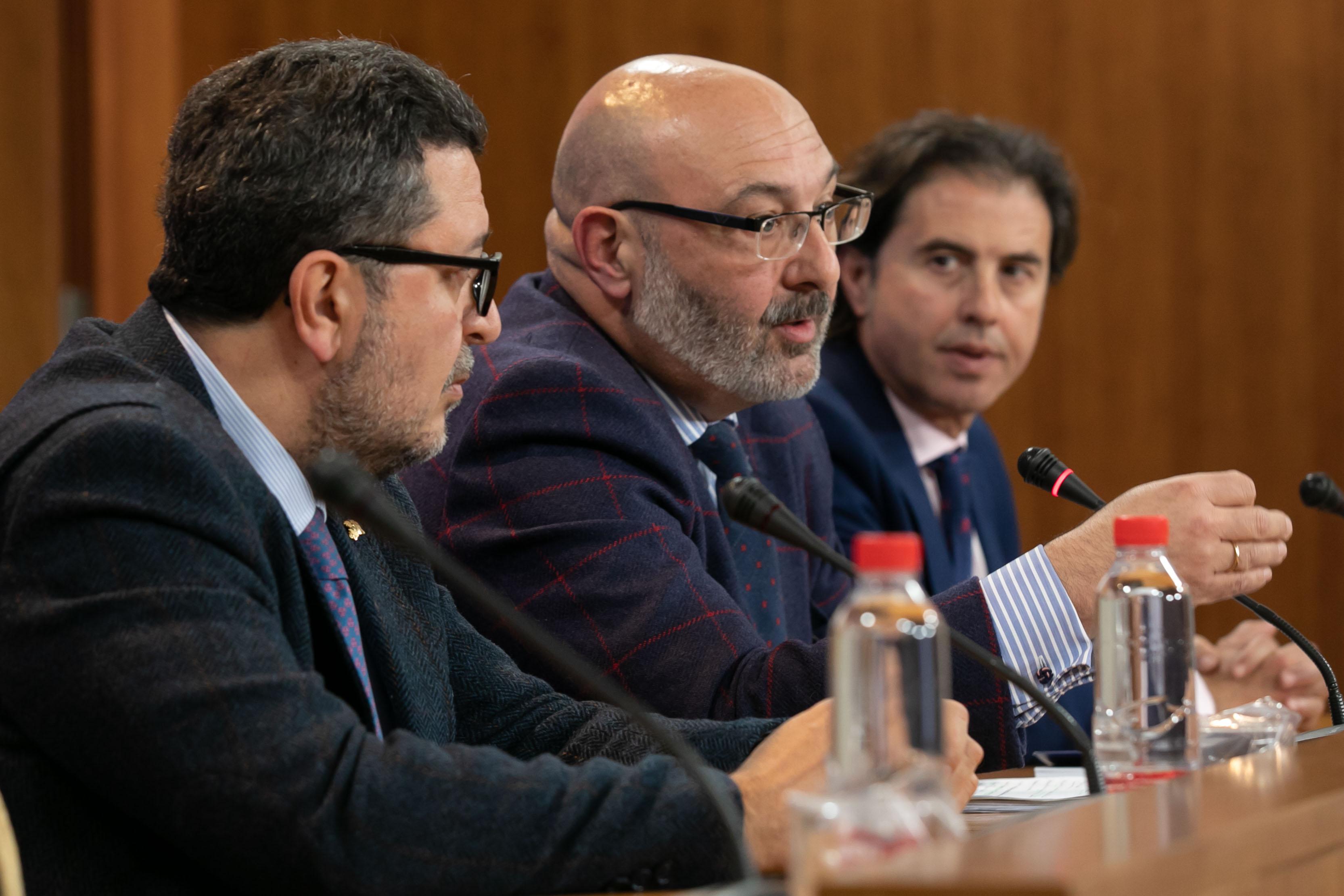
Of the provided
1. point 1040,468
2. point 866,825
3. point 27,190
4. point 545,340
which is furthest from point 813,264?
point 27,190

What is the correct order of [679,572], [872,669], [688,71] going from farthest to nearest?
1. [688,71]
2. [679,572]
3. [872,669]

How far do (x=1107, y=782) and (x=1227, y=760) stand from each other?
0.39 ft

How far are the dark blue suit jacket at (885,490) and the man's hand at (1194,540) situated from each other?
0.83 m

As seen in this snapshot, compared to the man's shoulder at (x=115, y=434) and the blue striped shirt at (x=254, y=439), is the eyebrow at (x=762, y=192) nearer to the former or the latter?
the blue striped shirt at (x=254, y=439)

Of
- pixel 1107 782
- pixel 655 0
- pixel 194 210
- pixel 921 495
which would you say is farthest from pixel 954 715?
pixel 655 0

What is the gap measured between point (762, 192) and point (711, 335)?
22 cm

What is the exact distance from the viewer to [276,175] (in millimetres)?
1448

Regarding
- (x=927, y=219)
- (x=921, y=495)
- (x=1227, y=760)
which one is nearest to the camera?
(x=1227, y=760)

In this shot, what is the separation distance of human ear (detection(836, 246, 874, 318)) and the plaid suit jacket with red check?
1.00m

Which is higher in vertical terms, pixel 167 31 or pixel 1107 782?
pixel 167 31

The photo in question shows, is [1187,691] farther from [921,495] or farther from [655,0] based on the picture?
[655,0]

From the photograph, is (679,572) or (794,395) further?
(794,395)

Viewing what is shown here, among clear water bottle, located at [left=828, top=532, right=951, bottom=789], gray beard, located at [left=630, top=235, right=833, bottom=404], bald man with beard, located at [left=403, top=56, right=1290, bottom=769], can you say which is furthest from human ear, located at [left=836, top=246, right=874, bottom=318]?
clear water bottle, located at [left=828, top=532, right=951, bottom=789]

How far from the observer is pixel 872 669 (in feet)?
3.12
